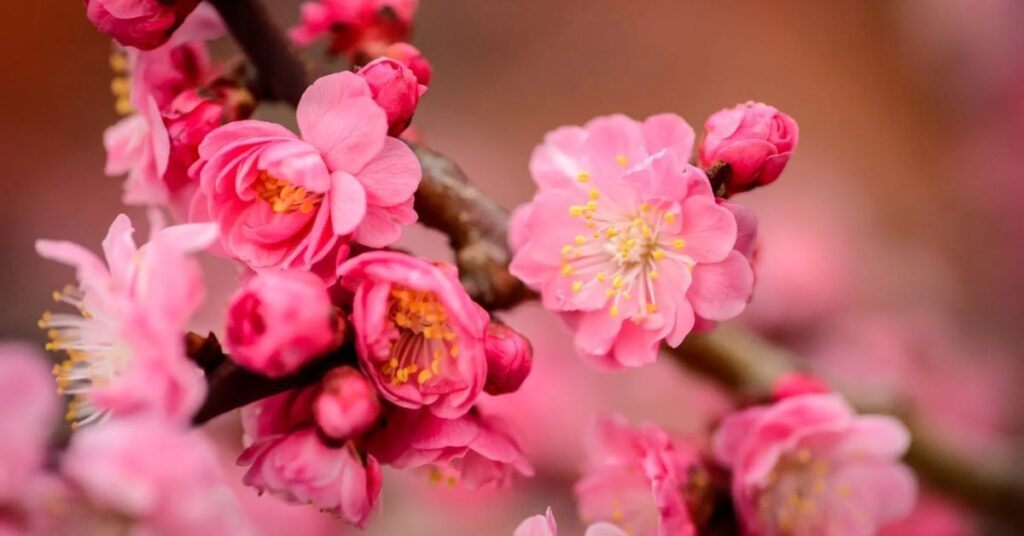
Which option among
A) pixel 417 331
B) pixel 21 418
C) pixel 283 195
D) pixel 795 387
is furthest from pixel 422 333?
pixel 795 387

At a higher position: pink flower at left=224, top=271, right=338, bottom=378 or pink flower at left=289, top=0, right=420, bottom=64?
pink flower at left=289, top=0, right=420, bottom=64

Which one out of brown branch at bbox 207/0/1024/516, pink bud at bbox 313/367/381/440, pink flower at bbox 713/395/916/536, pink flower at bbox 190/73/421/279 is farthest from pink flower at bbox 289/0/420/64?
pink flower at bbox 713/395/916/536

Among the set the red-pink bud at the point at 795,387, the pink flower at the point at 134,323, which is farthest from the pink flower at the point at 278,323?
the red-pink bud at the point at 795,387

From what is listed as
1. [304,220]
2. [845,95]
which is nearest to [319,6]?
[304,220]

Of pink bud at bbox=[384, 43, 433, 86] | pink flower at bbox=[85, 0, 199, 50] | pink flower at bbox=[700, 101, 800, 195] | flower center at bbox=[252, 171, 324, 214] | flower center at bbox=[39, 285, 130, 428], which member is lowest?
flower center at bbox=[39, 285, 130, 428]

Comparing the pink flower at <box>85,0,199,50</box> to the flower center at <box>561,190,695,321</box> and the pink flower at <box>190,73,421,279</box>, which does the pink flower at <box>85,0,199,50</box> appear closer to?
the pink flower at <box>190,73,421,279</box>

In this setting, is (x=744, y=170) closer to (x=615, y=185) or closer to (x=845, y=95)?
(x=615, y=185)

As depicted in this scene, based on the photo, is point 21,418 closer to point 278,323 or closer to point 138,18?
point 278,323
